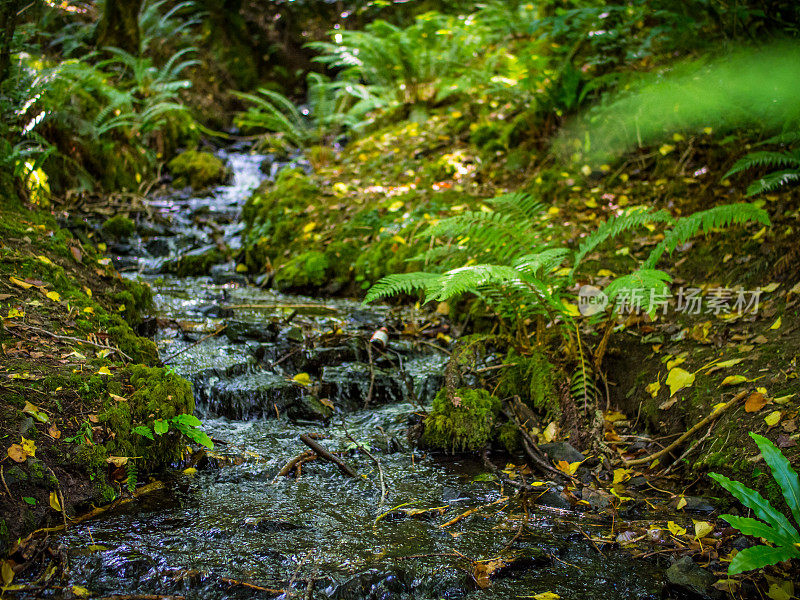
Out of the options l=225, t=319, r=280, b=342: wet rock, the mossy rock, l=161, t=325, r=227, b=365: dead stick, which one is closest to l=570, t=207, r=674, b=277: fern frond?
l=225, t=319, r=280, b=342: wet rock

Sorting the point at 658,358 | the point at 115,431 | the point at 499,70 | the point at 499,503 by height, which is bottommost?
the point at 499,503

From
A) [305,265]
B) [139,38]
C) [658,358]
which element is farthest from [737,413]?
[139,38]

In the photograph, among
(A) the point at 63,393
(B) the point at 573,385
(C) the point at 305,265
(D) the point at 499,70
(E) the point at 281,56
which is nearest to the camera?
(A) the point at 63,393

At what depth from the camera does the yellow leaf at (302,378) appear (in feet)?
11.4

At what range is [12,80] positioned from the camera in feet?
12.7

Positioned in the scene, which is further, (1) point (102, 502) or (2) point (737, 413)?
(2) point (737, 413)

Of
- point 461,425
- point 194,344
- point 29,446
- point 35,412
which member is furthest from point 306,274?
point 29,446

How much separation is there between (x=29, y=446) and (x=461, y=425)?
2017 millimetres

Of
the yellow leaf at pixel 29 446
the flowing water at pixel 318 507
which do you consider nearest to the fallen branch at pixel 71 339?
the flowing water at pixel 318 507

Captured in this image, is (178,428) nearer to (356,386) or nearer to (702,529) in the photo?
(356,386)

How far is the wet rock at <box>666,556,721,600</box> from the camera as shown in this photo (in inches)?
68.0

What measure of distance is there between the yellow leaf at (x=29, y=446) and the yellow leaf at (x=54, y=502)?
179mm

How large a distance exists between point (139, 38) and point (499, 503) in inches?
384

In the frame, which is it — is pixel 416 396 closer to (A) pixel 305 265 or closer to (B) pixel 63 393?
(B) pixel 63 393
